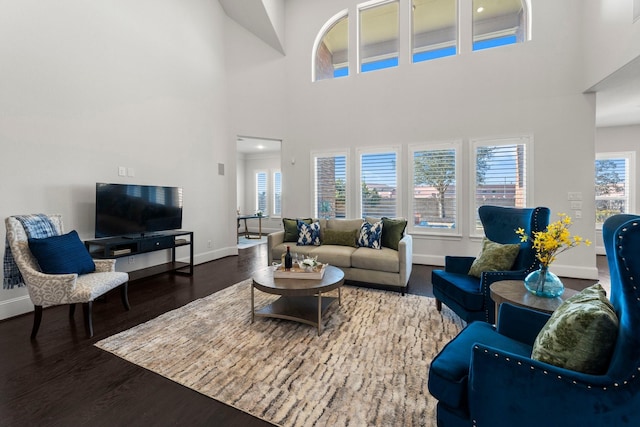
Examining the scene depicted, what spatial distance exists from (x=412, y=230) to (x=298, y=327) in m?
3.41

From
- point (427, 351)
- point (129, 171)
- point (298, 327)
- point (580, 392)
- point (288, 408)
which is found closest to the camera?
point (580, 392)

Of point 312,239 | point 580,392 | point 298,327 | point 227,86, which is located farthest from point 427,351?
point 227,86

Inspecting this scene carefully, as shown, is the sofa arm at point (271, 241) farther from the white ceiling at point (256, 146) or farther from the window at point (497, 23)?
the window at point (497, 23)

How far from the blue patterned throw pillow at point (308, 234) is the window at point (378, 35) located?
3.51m

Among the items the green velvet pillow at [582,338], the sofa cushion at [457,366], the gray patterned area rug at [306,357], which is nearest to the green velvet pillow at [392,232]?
the gray patterned area rug at [306,357]

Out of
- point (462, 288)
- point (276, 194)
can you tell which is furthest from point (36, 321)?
point (276, 194)

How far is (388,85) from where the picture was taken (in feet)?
18.1

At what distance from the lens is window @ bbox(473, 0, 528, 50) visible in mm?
4809

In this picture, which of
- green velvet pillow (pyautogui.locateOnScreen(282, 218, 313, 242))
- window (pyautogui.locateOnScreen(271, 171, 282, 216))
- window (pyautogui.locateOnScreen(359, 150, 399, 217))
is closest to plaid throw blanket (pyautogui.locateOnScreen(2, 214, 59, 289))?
green velvet pillow (pyautogui.locateOnScreen(282, 218, 313, 242))

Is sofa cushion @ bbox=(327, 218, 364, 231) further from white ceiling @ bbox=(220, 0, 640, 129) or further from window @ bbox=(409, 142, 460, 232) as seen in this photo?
white ceiling @ bbox=(220, 0, 640, 129)

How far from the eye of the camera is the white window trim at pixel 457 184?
5.09 meters

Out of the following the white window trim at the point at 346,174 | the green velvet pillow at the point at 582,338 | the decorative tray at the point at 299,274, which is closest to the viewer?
the green velvet pillow at the point at 582,338

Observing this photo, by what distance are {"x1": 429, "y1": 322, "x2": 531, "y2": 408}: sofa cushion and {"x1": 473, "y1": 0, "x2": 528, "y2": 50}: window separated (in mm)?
5242

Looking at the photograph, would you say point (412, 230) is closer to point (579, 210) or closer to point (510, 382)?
point (579, 210)
